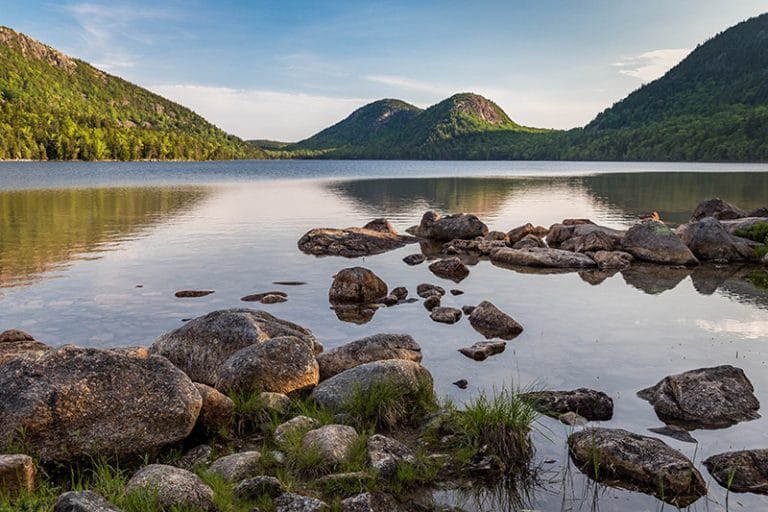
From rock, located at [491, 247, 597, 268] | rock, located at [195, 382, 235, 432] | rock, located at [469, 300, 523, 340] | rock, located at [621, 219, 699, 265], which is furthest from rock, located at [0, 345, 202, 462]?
rock, located at [621, 219, 699, 265]

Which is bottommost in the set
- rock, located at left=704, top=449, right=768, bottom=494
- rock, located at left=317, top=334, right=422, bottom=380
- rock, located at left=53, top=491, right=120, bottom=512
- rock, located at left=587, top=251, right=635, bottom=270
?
rock, located at left=704, top=449, right=768, bottom=494

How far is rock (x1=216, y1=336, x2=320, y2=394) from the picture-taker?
1003 cm

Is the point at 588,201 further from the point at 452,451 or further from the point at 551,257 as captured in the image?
the point at 452,451

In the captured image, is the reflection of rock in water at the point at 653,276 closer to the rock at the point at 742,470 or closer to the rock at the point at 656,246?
the rock at the point at 656,246

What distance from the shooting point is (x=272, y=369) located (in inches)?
404

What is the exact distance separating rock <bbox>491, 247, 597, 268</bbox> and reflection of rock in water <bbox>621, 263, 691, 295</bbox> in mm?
1814

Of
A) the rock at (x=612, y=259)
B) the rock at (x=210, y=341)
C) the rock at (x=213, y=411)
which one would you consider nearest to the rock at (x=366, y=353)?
the rock at (x=210, y=341)

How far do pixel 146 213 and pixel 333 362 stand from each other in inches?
1535

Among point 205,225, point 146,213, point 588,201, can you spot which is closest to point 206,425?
point 205,225

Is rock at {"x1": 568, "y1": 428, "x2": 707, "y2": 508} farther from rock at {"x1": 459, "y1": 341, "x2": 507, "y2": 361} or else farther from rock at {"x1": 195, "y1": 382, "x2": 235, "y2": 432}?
rock at {"x1": 195, "y1": 382, "x2": 235, "y2": 432}

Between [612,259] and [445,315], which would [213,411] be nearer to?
[445,315]

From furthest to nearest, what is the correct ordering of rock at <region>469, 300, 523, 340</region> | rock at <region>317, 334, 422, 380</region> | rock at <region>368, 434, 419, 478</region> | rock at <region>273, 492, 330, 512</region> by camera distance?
rock at <region>469, 300, 523, 340</region>, rock at <region>317, 334, 422, 380</region>, rock at <region>368, 434, 419, 478</region>, rock at <region>273, 492, 330, 512</region>

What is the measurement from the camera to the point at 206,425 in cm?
885

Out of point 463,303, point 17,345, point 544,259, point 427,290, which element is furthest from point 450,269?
point 17,345
